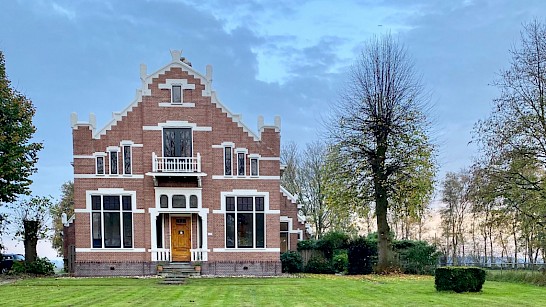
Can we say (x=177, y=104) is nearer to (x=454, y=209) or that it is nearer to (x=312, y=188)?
(x=312, y=188)

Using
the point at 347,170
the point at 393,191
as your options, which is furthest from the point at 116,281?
the point at 393,191

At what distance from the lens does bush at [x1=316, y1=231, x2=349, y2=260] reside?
3081 centimetres

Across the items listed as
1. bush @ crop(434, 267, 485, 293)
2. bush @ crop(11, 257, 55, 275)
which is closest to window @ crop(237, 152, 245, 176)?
bush @ crop(11, 257, 55, 275)

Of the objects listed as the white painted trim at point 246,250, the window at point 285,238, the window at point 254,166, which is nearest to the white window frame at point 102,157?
the white painted trim at point 246,250

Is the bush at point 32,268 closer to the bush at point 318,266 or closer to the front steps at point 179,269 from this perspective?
the front steps at point 179,269

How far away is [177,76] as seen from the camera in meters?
27.3

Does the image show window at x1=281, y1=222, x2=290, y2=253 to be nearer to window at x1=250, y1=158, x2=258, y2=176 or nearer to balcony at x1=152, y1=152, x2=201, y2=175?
window at x1=250, y1=158, x2=258, y2=176

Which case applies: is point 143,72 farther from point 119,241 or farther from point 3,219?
point 3,219

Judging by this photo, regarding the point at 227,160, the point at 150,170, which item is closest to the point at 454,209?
the point at 227,160

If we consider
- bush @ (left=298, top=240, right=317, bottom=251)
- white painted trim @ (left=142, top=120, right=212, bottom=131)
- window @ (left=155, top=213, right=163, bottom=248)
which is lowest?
bush @ (left=298, top=240, right=317, bottom=251)

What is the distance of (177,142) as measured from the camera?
27078 millimetres

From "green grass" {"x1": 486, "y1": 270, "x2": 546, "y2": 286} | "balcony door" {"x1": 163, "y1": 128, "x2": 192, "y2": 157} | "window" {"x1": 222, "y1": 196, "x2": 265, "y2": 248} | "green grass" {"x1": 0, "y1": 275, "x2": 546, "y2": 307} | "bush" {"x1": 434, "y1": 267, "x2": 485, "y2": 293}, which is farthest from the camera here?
"window" {"x1": 222, "y1": 196, "x2": 265, "y2": 248}

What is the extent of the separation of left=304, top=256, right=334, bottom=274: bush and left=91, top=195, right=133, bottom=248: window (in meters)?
10.2

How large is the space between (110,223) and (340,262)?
1342 centimetres
